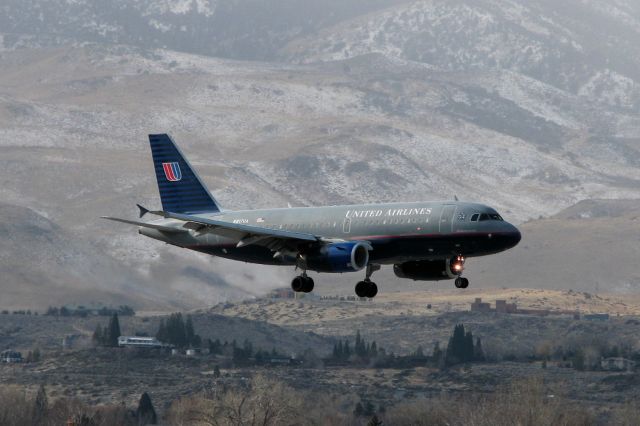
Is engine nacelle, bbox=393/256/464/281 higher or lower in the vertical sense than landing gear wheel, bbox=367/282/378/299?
higher

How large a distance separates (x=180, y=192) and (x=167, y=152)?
4.36 meters

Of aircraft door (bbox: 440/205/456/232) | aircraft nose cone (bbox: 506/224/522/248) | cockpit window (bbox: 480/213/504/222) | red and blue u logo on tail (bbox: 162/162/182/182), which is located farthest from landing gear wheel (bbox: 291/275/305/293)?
red and blue u logo on tail (bbox: 162/162/182/182)

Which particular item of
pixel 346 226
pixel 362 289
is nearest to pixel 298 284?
pixel 362 289

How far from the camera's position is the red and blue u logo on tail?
132 metres

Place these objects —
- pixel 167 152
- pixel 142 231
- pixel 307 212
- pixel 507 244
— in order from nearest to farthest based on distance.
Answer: pixel 507 244 → pixel 307 212 → pixel 142 231 → pixel 167 152

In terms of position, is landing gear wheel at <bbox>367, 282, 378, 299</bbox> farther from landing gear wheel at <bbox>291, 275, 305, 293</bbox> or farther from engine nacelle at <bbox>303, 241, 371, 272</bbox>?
landing gear wheel at <bbox>291, 275, 305, 293</bbox>

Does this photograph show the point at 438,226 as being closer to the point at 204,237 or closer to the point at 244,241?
the point at 244,241

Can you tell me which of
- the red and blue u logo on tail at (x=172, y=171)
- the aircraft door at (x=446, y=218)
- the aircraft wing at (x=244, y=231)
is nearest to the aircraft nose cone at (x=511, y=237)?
the aircraft door at (x=446, y=218)

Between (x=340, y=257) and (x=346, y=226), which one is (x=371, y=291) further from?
(x=340, y=257)

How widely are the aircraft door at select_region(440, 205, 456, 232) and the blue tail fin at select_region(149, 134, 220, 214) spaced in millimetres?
28528

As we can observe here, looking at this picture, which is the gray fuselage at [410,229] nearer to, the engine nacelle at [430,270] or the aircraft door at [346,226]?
the aircraft door at [346,226]

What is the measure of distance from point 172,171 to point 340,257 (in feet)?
96.9

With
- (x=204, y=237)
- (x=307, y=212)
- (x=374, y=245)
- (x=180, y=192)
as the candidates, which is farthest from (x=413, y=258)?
(x=180, y=192)

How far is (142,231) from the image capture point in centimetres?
12569
